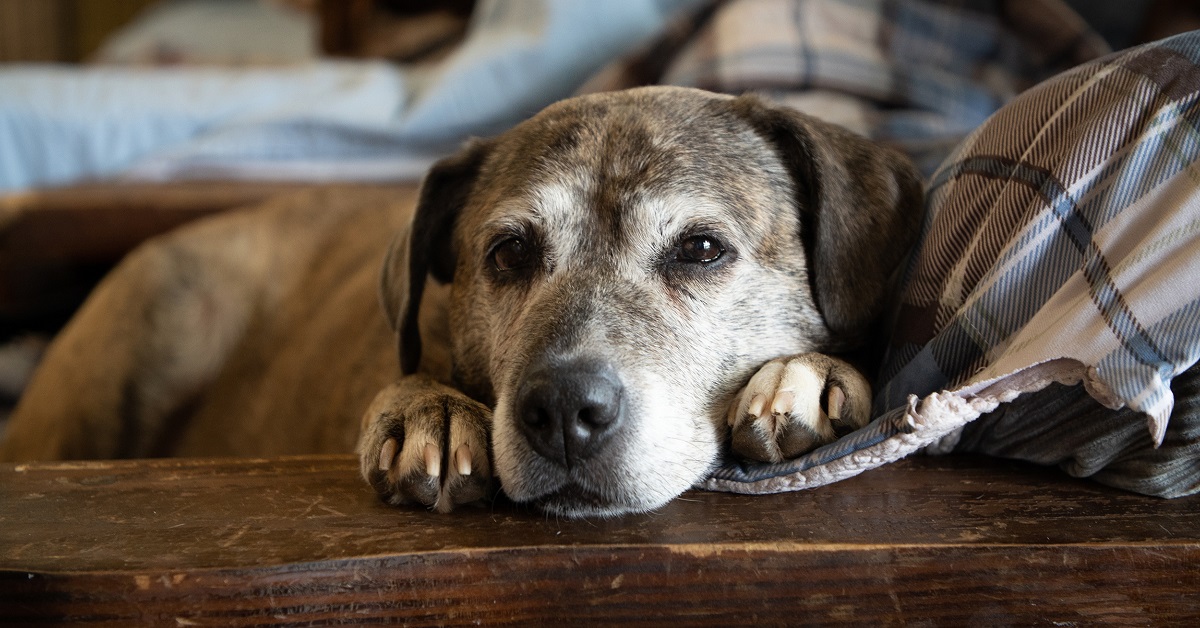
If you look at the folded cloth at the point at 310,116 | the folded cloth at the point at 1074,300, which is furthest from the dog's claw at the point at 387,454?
the folded cloth at the point at 310,116

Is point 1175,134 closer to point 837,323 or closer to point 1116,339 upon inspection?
point 1116,339

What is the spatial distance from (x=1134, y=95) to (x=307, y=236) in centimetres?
245

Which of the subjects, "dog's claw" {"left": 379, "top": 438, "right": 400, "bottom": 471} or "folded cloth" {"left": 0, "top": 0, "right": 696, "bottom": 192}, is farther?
"folded cloth" {"left": 0, "top": 0, "right": 696, "bottom": 192}

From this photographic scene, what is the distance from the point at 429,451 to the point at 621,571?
394mm

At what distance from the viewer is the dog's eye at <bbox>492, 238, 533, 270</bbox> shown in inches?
67.4

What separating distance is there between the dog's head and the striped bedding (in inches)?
4.5

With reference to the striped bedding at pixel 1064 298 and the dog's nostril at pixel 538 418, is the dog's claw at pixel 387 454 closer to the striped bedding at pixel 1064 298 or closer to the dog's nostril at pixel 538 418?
the dog's nostril at pixel 538 418

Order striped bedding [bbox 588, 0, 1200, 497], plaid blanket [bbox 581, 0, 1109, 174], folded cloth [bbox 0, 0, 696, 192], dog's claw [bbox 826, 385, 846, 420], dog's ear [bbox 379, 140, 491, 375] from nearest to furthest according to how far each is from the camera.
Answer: striped bedding [bbox 588, 0, 1200, 497] → dog's claw [bbox 826, 385, 846, 420] → dog's ear [bbox 379, 140, 491, 375] → plaid blanket [bbox 581, 0, 1109, 174] → folded cloth [bbox 0, 0, 696, 192]

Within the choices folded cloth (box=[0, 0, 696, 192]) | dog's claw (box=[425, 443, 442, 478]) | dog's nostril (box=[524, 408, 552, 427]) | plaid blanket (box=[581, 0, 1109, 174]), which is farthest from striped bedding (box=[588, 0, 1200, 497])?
folded cloth (box=[0, 0, 696, 192])

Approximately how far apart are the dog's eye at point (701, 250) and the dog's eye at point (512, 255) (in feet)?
Result: 0.94

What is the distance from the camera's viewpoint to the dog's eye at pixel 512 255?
1713mm

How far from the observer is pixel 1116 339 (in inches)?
42.4

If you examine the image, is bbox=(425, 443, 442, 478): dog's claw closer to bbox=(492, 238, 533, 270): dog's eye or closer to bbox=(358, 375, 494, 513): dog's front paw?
bbox=(358, 375, 494, 513): dog's front paw

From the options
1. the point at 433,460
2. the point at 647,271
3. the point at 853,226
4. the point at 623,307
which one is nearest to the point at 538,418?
the point at 433,460
